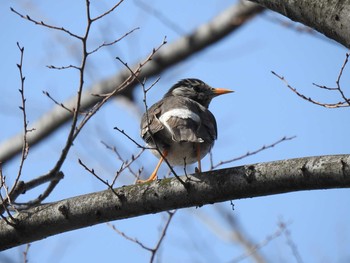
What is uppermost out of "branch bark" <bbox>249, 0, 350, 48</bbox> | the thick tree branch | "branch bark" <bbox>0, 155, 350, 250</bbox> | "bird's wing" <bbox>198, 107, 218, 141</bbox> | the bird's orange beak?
the thick tree branch

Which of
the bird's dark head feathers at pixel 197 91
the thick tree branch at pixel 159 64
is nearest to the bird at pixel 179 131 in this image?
the bird's dark head feathers at pixel 197 91

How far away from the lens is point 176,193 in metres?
4.06

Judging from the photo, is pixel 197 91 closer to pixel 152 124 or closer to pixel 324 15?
pixel 152 124

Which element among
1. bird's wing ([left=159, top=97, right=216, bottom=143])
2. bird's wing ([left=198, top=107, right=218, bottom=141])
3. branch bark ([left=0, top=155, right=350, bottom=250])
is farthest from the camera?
bird's wing ([left=198, top=107, right=218, bottom=141])

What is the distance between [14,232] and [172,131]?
176cm

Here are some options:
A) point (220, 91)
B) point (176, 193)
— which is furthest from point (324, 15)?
point (220, 91)

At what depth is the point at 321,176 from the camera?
361 centimetres

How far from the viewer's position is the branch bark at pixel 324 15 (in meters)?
3.45

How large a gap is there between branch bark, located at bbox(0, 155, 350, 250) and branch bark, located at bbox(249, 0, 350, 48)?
2.52ft

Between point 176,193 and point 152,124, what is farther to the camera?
point 152,124

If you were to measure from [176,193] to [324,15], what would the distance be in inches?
61.3

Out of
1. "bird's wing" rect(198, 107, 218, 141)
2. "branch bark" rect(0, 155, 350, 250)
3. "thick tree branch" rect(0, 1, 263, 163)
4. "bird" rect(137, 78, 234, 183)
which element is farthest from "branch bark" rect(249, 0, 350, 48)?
"thick tree branch" rect(0, 1, 263, 163)

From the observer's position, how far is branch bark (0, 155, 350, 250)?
12.0 ft

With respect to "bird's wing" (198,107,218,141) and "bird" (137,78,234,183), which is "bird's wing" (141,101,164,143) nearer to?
"bird" (137,78,234,183)
